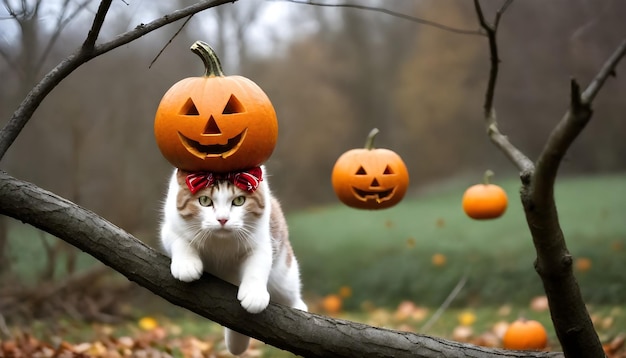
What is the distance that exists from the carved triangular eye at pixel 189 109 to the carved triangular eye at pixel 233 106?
8 centimetres

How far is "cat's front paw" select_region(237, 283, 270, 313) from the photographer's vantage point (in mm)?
1724

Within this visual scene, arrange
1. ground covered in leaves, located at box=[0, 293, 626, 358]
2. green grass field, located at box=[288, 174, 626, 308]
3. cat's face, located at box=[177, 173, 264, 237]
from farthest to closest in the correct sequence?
green grass field, located at box=[288, 174, 626, 308] < ground covered in leaves, located at box=[0, 293, 626, 358] < cat's face, located at box=[177, 173, 264, 237]

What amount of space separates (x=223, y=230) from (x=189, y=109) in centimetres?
35

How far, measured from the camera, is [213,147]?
1.74 m

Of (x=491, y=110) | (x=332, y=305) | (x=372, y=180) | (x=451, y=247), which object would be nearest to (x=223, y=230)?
(x=372, y=180)

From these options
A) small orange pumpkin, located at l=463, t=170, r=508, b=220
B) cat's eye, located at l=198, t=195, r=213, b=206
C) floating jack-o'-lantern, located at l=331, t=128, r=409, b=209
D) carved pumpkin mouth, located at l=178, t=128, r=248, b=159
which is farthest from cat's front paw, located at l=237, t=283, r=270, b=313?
small orange pumpkin, located at l=463, t=170, r=508, b=220

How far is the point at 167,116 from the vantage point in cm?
173

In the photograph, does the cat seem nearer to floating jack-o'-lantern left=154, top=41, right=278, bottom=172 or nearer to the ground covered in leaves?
floating jack-o'-lantern left=154, top=41, right=278, bottom=172

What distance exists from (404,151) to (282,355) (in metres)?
3.06

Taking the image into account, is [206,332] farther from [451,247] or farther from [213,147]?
[213,147]

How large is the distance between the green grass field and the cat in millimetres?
2963

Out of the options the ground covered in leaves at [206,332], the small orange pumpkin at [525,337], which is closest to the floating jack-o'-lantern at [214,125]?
the ground covered in leaves at [206,332]

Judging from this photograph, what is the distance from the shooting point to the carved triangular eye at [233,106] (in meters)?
1.73

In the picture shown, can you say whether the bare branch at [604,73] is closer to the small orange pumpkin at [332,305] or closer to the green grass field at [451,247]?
the green grass field at [451,247]
